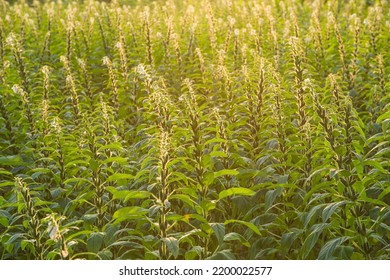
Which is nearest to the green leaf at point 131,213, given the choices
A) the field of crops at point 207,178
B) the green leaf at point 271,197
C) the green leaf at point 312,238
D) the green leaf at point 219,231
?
the field of crops at point 207,178

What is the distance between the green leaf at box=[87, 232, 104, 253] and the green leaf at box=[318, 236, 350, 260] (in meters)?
1.36

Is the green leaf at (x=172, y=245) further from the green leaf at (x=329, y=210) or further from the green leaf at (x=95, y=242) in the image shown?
the green leaf at (x=329, y=210)

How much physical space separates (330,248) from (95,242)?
1.45 metres

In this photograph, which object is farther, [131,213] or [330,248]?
[131,213]

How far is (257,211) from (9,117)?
2648mm

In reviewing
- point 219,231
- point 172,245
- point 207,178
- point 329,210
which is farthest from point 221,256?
point 329,210

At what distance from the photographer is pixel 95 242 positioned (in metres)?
3.59

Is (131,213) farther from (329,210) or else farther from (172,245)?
(329,210)

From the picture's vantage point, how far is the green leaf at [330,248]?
3.37 meters

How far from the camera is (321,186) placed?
3.62 metres

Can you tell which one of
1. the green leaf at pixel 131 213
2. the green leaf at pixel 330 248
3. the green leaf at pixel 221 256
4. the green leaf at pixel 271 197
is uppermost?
the green leaf at pixel 131 213

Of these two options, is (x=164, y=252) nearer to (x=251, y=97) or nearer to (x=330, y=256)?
(x=330, y=256)

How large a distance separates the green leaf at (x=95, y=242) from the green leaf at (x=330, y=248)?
1.36 m

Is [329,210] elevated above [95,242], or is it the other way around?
[329,210]
